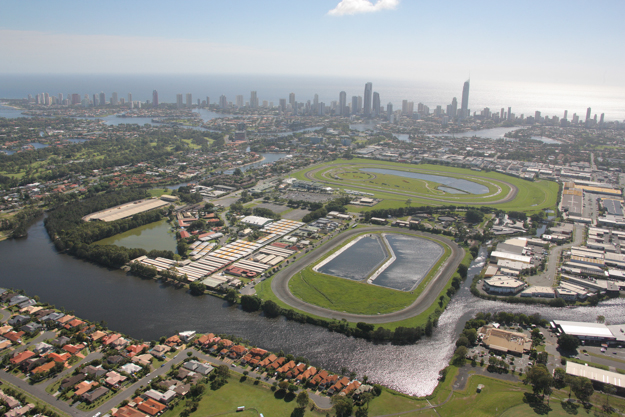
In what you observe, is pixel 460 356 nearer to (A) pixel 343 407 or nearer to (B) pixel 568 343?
(B) pixel 568 343

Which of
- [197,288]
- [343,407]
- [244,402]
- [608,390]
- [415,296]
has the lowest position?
[244,402]

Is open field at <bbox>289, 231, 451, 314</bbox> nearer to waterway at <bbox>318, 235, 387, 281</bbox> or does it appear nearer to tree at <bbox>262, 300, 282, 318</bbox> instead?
waterway at <bbox>318, 235, 387, 281</bbox>

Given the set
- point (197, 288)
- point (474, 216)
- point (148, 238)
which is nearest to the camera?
point (197, 288)

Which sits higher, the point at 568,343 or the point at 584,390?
the point at 568,343

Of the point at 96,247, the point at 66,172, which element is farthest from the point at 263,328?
the point at 66,172

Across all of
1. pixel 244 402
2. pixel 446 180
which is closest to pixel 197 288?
pixel 244 402

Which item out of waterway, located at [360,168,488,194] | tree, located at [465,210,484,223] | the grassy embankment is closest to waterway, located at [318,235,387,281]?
the grassy embankment
